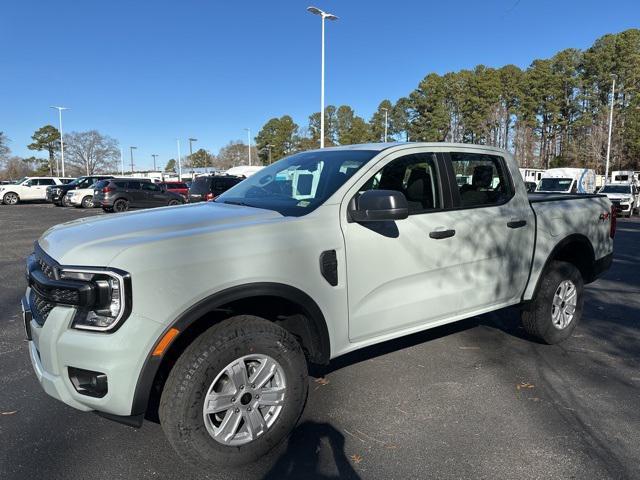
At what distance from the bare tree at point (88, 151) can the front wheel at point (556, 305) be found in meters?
97.6

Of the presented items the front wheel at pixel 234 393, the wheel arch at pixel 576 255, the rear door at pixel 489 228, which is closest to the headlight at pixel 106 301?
the front wheel at pixel 234 393

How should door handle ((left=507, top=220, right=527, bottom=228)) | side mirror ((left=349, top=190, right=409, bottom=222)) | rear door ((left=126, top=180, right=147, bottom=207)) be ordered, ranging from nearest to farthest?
1. side mirror ((left=349, top=190, right=409, bottom=222))
2. door handle ((left=507, top=220, right=527, bottom=228))
3. rear door ((left=126, top=180, right=147, bottom=207))

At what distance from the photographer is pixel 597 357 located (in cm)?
443

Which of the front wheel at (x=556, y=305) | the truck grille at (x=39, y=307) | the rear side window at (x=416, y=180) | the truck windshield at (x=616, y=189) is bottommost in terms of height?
the front wheel at (x=556, y=305)

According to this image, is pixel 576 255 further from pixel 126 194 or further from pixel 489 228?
pixel 126 194

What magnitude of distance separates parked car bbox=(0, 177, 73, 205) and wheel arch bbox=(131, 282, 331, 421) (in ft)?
111

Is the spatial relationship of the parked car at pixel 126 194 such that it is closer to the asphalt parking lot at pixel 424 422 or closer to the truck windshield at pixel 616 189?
the asphalt parking lot at pixel 424 422

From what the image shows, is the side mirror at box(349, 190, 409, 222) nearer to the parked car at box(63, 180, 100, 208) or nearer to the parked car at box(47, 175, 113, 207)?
the parked car at box(63, 180, 100, 208)

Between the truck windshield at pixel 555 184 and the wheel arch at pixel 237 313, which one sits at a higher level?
the truck windshield at pixel 555 184

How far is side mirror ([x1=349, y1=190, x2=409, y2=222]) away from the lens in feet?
9.50

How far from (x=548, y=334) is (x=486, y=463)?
220 centimetres

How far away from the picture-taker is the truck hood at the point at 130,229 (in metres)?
2.40

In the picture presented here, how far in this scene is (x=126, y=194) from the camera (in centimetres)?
2292

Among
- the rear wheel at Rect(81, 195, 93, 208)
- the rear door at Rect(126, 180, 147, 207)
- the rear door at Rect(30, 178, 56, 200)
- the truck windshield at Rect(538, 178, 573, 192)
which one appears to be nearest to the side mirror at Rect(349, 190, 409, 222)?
the truck windshield at Rect(538, 178, 573, 192)
